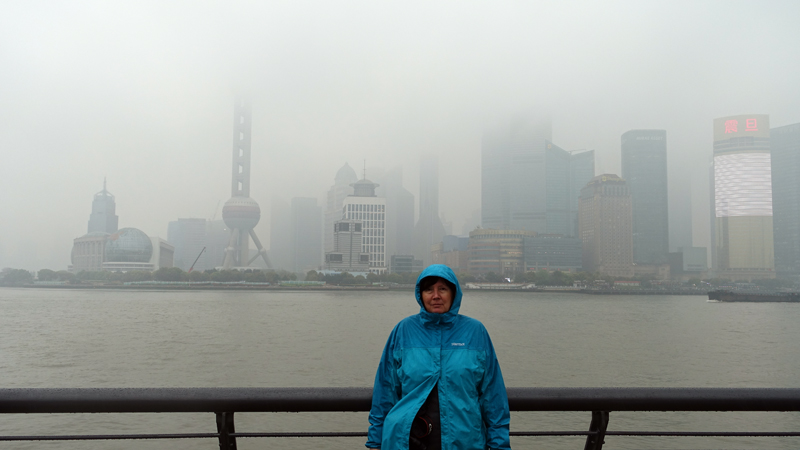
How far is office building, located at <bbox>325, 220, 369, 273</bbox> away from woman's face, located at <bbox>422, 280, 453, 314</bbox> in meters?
139

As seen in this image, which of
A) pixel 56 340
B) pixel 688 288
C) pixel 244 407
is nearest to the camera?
pixel 244 407

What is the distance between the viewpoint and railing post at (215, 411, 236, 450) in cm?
209

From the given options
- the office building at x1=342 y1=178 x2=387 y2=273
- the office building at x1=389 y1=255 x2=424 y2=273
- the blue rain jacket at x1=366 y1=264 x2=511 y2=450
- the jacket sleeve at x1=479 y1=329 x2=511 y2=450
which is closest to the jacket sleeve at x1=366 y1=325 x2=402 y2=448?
the blue rain jacket at x1=366 y1=264 x2=511 y2=450

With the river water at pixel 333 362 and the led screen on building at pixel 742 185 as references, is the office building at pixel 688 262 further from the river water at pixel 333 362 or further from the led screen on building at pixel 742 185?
the river water at pixel 333 362

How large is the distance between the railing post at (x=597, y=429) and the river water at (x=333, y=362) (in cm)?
951

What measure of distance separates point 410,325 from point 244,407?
73cm

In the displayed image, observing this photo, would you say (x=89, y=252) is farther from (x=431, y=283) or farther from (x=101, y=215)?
(x=431, y=283)

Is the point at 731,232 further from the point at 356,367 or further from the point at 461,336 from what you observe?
the point at 461,336

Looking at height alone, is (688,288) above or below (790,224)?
below

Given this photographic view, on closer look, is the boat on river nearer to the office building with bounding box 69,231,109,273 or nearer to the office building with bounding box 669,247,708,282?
the office building with bounding box 669,247,708,282

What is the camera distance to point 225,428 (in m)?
2.11

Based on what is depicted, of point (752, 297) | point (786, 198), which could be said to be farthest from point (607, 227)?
point (752, 297)

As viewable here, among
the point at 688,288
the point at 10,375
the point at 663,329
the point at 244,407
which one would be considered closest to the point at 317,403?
the point at 244,407

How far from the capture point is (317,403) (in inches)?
81.0
